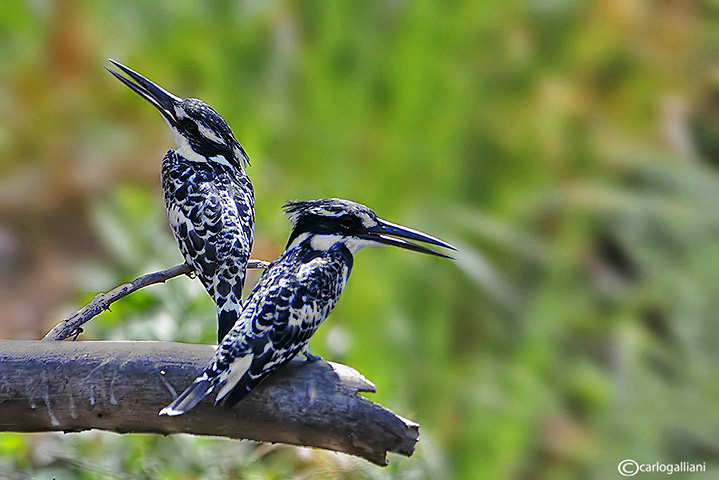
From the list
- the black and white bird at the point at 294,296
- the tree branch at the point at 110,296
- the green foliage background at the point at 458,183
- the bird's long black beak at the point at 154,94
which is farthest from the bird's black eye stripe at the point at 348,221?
the green foliage background at the point at 458,183

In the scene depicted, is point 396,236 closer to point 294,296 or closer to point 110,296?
point 294,296

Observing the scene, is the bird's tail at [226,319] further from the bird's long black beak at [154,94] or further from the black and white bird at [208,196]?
the bird's long black beak at [154,94]

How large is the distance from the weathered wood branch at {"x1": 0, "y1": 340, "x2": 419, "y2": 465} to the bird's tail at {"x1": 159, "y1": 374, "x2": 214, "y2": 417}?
0.07 meters

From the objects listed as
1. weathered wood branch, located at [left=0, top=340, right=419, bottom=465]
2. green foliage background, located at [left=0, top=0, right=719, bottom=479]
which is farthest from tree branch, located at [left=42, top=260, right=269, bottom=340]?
green foliage background, located at [left=0, top=0, right=719, bottom=479]

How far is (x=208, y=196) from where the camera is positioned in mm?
825

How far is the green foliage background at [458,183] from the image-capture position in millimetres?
2008

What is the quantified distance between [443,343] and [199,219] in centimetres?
131

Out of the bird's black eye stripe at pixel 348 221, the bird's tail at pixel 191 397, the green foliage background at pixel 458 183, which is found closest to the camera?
the bird's tail at pixel 191 397

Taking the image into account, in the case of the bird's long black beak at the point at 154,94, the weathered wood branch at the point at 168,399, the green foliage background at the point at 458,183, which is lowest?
the weathered wood branch at the point at 168,399

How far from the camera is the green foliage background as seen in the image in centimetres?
201

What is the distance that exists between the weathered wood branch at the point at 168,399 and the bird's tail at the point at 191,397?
7cm

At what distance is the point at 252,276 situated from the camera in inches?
81.7

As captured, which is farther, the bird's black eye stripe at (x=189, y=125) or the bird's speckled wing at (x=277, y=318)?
the bird's black eye stripe at (x=189, y=125)

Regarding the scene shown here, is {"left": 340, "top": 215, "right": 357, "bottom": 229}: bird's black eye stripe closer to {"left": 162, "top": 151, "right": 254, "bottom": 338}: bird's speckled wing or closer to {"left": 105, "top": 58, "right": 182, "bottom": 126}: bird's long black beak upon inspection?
{"left": 162, "top": 151, "right": 254, "bottom": 338}: bird's speckled wing
